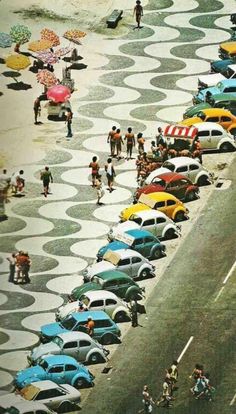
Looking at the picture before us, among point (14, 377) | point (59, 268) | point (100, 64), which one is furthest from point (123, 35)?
point (14, 377)

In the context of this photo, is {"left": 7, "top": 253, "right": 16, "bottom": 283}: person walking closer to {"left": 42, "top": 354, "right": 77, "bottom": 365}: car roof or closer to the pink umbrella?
{"left": 42, "top": 354, "right": 77, "bottom": 365}: car roof

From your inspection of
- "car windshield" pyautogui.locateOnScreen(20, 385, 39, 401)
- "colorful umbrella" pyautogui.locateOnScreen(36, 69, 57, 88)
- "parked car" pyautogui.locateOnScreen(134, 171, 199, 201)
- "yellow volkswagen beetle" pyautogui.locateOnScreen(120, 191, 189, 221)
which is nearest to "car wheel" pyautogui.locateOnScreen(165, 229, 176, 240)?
"yellow volkswagen beetle" pyautogui.locateOnScreen(120, 191, 189, 221)

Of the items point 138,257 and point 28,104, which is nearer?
point 138,257

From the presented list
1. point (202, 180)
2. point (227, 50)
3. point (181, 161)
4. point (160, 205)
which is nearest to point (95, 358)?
point (160, 205)

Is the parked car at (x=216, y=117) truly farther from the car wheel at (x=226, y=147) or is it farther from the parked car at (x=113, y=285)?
the parked car at (x=113, y=285)

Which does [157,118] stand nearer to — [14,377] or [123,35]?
[123,35]

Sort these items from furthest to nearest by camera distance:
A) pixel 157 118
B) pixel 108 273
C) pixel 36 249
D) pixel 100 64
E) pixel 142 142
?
pixel 100 64 < pixel 157 118 < pixel 142 142 < pixel 36 249 < pixel 108 273

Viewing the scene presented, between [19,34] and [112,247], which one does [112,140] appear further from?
[19,34]
